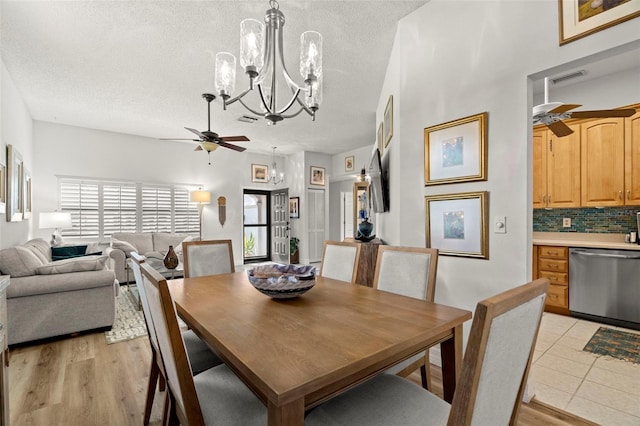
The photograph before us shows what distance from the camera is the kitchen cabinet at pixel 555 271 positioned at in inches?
139

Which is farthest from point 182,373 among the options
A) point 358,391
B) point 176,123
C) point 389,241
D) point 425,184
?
point 176,123

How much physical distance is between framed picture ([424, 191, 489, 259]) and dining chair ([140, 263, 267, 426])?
175cm

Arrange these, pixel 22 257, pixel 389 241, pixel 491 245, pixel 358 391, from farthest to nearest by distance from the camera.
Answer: pixel 389 241 < pixel 22 257 < pixel 491 245 < pixel 358 391

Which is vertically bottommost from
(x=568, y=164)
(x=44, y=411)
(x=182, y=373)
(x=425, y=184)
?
(x=44, y=411)

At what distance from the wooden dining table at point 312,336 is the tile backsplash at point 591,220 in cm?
357

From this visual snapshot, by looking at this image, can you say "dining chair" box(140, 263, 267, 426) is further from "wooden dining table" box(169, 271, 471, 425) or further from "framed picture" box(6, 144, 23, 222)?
"framed picture" box(6, 144, 23, 222)

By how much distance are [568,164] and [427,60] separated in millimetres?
2589

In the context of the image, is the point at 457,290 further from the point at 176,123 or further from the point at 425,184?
the point at 176,123

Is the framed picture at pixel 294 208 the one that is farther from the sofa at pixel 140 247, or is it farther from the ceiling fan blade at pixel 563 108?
the ceiling fan blade at pixel 563 108

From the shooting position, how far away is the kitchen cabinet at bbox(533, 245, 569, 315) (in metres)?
3.53

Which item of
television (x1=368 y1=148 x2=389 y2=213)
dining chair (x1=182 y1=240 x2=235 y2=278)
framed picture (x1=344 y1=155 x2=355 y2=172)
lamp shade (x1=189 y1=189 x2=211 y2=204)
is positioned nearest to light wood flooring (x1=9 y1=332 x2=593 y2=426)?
dining chair (x1=182 y1=240 x2=235 y2=278)

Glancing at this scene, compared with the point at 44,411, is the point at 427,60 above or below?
above

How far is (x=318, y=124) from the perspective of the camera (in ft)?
17.5

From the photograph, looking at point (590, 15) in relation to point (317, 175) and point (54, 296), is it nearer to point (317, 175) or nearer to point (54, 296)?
point (54, 296)
